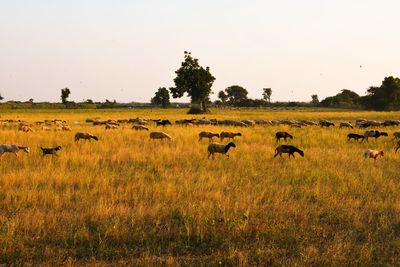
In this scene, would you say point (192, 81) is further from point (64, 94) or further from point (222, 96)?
point (222, 96)

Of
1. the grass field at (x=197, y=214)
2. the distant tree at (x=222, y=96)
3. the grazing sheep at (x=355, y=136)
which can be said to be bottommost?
the grass field at (x=197, y=214)

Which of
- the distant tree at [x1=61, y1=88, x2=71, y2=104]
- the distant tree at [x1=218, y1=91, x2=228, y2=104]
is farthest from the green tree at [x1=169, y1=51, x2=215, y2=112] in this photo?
the distant tree at [x1=218, y1=91, x2=228, y2=104]

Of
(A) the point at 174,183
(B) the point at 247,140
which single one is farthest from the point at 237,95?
(A) the point at 174,183

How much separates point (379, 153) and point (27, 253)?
49.3ft

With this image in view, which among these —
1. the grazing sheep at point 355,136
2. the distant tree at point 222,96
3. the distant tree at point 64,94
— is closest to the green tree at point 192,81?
the grazing sheep at point 355,136

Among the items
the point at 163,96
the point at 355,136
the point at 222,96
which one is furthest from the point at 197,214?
the point at 222,96

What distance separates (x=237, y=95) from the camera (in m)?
181

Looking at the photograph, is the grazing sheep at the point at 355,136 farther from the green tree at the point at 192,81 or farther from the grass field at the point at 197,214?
the green tree at the point at 192,81

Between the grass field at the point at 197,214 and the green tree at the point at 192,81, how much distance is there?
63.3m

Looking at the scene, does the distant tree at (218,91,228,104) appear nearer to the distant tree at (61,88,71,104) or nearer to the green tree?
the distant tree at (61,88,71,104)

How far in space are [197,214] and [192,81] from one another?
70338 millimetres

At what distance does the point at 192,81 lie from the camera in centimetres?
7719

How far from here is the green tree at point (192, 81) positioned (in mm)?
77000

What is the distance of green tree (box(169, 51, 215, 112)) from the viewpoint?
77000 mm
